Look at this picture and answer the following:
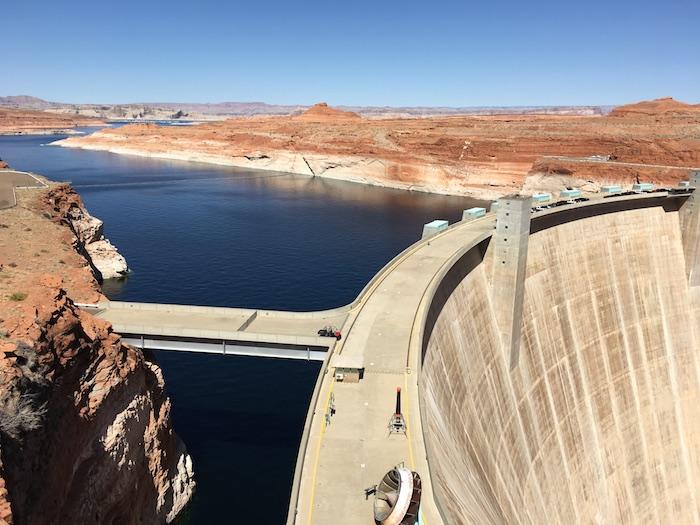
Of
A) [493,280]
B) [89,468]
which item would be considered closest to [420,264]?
[493,280]

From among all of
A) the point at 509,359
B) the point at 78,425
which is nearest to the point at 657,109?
the point at 509,359

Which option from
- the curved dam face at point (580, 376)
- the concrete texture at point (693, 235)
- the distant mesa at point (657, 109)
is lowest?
the curved dam face at point (580, 376)

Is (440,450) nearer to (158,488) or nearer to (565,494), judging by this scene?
(158,488)

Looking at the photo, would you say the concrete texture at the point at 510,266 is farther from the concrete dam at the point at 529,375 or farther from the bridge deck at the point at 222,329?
the bridge deck at the point at 222,329

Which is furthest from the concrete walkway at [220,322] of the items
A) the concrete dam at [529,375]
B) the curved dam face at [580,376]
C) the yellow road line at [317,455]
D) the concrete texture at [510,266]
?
the concrete texture at [510,266]

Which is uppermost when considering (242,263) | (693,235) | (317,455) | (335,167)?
(335,167)

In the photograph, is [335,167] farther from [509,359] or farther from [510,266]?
[509,359]
